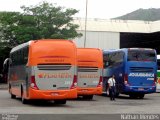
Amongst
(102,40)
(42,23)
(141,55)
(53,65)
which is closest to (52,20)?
(42,23)

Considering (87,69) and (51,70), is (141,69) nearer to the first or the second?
(87,69)

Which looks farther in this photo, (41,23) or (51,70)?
(41,23)

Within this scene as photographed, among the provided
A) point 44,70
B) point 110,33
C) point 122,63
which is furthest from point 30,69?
point 110,33

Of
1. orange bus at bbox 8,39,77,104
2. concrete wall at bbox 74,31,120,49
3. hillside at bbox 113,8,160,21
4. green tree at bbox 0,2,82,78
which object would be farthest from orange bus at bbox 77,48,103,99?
hillside at bbox 113,8,160,21

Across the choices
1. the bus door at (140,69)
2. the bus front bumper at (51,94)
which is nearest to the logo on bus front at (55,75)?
the bus front bumper at (51,94)

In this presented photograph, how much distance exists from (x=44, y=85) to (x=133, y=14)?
4883 inches

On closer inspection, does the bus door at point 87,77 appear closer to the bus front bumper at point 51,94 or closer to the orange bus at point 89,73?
the orange bus at point 89,73

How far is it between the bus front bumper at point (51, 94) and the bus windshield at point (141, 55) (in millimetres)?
9681

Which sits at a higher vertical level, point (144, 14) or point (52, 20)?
point (144, 14)

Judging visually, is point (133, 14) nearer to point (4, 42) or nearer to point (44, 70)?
point (4, 42)

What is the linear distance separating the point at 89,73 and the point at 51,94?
6.88 metres

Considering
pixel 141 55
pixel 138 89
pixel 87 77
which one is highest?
pixel 141 55

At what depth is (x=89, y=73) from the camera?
99.9 feet

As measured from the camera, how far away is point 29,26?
193 ft
